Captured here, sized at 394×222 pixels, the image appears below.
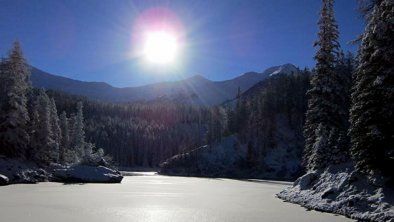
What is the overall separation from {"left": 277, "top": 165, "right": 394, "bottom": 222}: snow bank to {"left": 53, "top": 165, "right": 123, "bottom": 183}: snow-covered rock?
30.6m

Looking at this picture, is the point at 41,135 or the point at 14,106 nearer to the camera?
the point at 14,106

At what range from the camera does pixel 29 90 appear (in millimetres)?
60469

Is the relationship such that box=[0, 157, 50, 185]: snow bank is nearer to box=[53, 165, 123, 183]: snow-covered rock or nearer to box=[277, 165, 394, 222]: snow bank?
box=[53, 165, 123, 183]: snow-covered rock

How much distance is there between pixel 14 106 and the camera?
54.2 meters

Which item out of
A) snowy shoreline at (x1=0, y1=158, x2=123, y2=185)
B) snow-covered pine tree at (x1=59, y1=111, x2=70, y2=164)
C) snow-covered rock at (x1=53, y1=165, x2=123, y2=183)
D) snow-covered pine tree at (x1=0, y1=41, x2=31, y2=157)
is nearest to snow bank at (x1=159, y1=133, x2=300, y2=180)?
snow-covered pine tree at (x1=59, y1=111, x2=70, y2=164)

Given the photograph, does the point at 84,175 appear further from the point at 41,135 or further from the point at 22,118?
the point at 22,118

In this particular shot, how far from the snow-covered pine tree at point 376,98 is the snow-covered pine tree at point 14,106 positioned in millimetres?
43057

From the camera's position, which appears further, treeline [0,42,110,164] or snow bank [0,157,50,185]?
treeline [0,42,110,164]

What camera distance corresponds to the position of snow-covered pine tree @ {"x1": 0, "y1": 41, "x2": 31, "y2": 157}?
176ft

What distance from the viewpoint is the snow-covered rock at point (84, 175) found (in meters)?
55.1

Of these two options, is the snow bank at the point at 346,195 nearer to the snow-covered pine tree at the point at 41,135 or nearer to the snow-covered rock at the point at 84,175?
the snow-covered rock at the point at 84,175

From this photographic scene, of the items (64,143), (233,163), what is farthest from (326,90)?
(233,163)

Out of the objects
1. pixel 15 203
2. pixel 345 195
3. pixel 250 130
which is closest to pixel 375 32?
pixel 345 195

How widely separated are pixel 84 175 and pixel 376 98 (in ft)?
135
